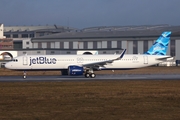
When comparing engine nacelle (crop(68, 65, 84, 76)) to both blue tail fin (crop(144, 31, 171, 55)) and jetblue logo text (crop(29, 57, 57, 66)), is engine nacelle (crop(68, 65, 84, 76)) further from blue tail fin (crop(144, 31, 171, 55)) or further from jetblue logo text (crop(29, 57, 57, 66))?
blue tail fin (crop(144, 31, 171, 55))

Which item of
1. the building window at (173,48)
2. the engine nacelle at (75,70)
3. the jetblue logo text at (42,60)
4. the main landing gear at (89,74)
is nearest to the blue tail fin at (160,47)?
the main landing gear at (89,74)

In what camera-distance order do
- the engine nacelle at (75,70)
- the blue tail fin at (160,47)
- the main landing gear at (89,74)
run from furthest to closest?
the blue tail fin at (160,47) < the main landing gear at (89,74) < the engine nacelle at (75,70)

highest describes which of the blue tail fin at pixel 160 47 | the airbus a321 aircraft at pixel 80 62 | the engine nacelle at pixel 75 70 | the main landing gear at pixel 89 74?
the blue tail fin at pixel 160 47

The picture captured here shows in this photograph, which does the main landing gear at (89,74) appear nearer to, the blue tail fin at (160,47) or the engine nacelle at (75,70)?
the engine nacelle at (75,70)

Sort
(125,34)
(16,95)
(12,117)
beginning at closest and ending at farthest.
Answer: (12,117) → (16,95) → (125,34)

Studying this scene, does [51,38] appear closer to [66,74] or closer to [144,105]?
[66,74]

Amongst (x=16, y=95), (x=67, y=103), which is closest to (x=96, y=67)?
(x=16, y=95)

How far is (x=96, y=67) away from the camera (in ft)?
180

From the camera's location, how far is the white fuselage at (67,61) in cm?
5397

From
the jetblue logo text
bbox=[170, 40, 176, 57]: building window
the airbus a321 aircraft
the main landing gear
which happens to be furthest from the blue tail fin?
bbox=[170, 40, 176, 57]: building window

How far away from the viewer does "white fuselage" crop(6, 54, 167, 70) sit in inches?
2125

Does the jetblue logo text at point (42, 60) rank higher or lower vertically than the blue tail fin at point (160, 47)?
lower

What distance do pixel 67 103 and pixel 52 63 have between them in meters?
28.6

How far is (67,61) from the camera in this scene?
55.0 m
